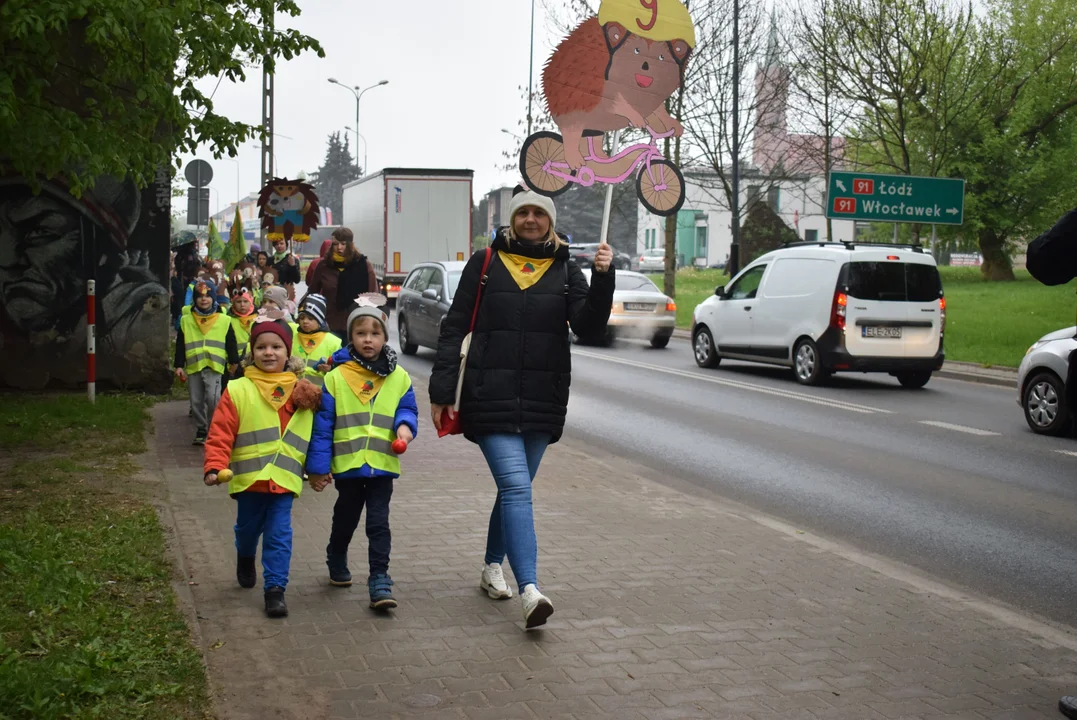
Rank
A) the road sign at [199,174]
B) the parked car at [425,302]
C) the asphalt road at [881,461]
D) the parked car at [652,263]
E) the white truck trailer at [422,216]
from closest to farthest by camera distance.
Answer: the asphalt road at [881,461], the parked car at [425,302], the road sign at [199,174], the white truck trailer at [422,216], the parked car at [652,263]

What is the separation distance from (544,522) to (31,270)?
8.02m

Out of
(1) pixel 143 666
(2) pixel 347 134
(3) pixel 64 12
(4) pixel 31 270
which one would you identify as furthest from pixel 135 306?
(2) pixel 347 134

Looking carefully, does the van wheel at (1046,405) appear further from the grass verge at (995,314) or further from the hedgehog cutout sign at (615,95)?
the hedgehog cutout sign at (615,95)

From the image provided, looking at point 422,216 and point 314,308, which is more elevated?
point 422,216

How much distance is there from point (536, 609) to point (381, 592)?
0.78 m

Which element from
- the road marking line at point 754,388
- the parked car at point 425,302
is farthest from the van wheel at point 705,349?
the parked car at point 425,302

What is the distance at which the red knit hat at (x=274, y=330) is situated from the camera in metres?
5.84

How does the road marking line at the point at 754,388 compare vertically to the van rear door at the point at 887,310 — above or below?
below

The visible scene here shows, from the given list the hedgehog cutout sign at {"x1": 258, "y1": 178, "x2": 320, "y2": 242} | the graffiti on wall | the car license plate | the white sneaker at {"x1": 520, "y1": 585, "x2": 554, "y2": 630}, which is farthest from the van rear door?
the white sneaker at {"x1": 520, "y1": 585, "x2": 554, "y2": 630}

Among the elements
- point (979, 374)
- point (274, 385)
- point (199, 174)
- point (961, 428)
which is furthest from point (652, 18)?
point (199, 174)

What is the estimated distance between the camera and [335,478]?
5.81 metres

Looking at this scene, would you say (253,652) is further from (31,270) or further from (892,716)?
(31,270)

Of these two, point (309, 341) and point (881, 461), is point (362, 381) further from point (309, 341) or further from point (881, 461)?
point (881, 461)

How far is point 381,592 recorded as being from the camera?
5637 mm
